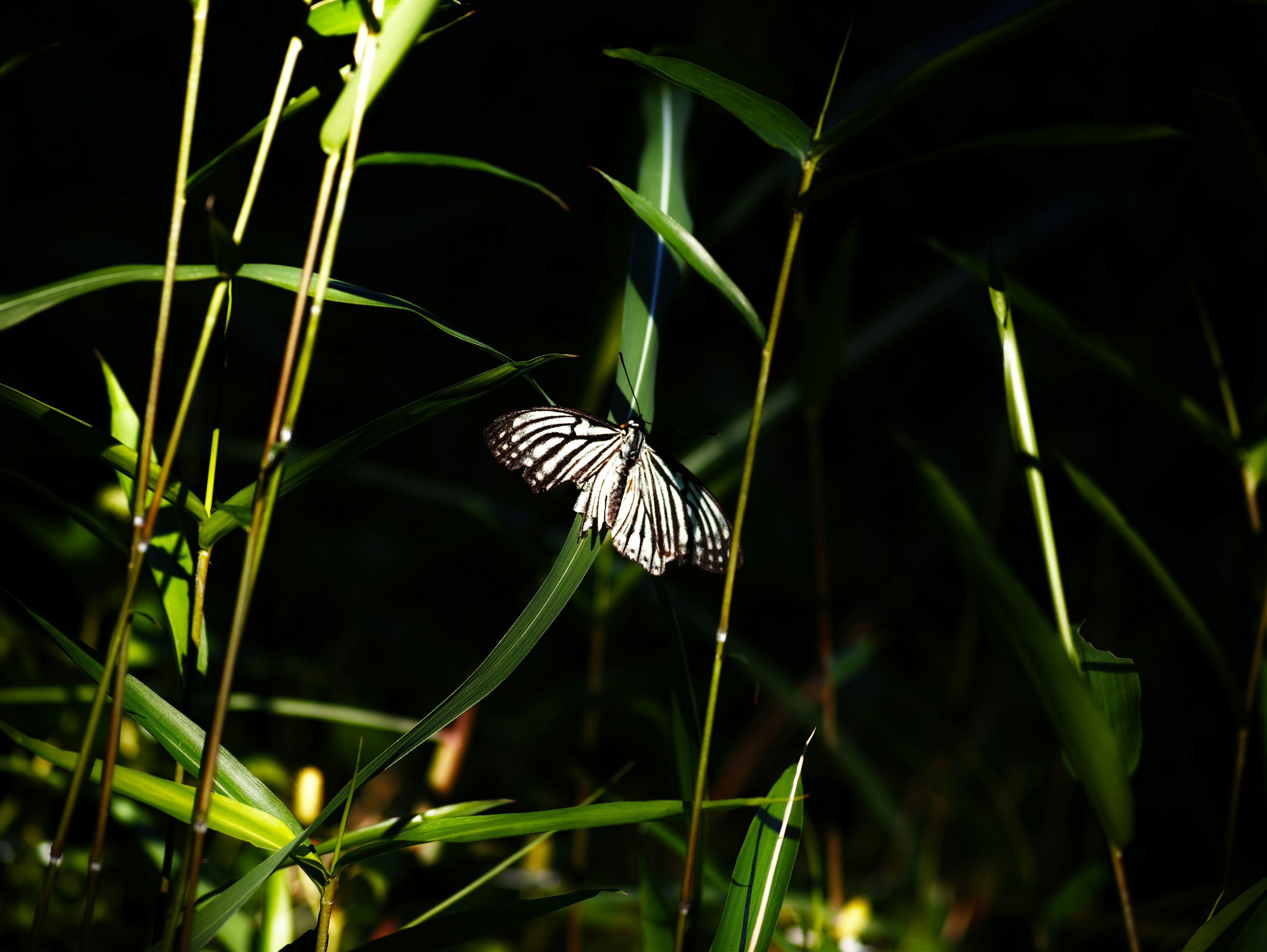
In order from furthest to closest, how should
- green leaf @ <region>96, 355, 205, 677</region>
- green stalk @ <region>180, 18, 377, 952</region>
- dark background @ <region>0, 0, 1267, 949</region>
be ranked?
dark background @ <region>0, 0, 1267, 949</region>
green leaf @ <region>96, 355, 205, 677</region>
green stalk @ <region>180, 18, 377, 952</region>

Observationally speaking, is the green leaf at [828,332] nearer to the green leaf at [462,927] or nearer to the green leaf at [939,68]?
the green leaf at [939,68]

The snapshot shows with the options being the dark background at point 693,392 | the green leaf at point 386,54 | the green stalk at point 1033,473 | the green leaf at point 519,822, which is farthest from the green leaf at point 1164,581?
the green leaf at point 386,54

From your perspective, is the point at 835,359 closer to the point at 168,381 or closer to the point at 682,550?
the point at 682,550

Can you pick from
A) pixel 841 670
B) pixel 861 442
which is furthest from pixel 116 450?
pixel 861 442

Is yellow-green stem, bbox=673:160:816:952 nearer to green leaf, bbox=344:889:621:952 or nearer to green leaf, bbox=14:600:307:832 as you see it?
green leaf, bbox=344:889:621:952

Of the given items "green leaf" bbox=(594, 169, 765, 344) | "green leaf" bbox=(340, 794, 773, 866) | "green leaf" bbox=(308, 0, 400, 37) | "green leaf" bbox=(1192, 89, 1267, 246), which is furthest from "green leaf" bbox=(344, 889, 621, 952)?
"green leaf" bbox=(1192, 89, 1267, 246)

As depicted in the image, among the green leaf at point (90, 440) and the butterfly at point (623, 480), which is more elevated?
the butterfly at point (623, 480)
